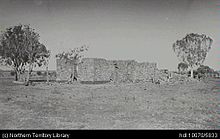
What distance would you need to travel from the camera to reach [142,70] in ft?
71.4

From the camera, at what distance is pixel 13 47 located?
699 inches

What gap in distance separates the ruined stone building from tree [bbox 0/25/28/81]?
410 cm

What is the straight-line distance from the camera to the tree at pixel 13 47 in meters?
16.9

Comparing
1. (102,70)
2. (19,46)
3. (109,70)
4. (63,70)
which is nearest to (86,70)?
(102,70)

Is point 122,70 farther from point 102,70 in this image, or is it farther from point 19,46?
point 19,46

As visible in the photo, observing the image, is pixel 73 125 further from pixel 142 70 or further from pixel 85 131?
pixel 142 70

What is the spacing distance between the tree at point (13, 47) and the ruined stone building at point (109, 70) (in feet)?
13.5

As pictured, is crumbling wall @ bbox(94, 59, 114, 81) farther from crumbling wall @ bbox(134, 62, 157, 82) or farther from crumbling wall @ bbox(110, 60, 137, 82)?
crumbling wall @ bbox(134, 62, 157, 82)

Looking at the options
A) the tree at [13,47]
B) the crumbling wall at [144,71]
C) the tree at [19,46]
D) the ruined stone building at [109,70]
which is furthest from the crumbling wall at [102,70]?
the tree at [13,47]

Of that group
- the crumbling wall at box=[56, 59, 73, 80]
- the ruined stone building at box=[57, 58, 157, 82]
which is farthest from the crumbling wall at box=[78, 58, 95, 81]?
the crumbling wall at box=[56, 59, 73, 80]

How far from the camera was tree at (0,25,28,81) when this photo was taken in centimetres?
1689

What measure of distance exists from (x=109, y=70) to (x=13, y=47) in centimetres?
1013

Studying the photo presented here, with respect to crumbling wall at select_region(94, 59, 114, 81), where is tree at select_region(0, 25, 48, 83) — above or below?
above

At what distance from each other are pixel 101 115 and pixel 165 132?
85.6 inches
